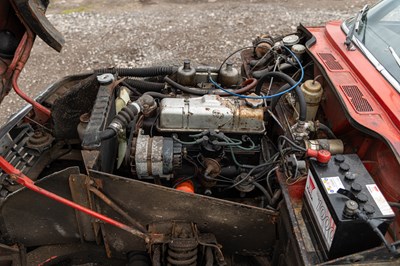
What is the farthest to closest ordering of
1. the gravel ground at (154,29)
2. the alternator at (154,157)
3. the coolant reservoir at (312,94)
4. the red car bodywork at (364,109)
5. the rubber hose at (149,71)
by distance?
the gravel ground at (154,29) < the rubber hose at (149,71) < the coolant reservoir at (312,94) < the alternator at (154,157) < the red car bodywork at (364,109)

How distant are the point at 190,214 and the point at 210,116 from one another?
696 millimetres

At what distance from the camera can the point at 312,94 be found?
2885 millimetres

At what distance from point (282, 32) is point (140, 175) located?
16.3 ft

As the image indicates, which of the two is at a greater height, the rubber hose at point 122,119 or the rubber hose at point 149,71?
the rubber hose at point 122,119

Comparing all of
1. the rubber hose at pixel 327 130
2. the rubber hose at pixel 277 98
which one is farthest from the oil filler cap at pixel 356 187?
the rubber hose at pixel 277 98

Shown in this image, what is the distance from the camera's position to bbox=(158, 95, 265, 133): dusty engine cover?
2820mm

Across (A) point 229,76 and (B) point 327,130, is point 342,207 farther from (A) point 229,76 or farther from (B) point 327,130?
(A) point 229,76

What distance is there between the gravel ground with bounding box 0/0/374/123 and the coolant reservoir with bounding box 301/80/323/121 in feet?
10.6

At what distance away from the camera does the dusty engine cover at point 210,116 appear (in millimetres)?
2820

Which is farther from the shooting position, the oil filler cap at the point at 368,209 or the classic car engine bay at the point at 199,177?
the classic car engine bay at the point at 199,177

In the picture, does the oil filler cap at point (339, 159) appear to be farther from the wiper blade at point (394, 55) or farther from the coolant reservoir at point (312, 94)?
the wiper blade at point (394, 55)

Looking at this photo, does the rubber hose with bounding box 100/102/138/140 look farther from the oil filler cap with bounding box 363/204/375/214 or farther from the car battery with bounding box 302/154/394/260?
the oil filler cap with bounding box 363/204/375/214

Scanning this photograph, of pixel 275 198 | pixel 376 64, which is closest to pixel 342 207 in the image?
pixel 275 198

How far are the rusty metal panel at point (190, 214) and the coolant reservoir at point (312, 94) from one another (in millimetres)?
886
